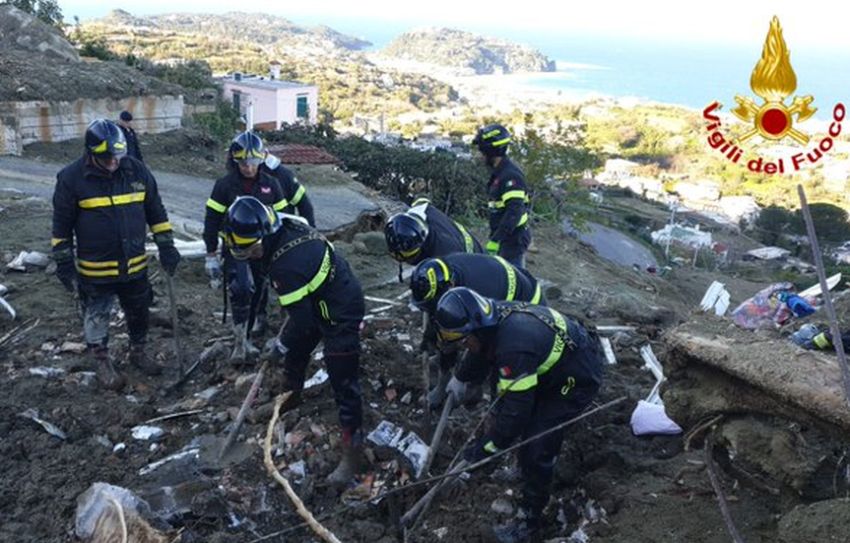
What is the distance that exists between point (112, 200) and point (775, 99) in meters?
4.43

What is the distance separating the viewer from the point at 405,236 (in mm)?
4723

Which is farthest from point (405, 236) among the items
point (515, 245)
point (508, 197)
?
point (515, 245)

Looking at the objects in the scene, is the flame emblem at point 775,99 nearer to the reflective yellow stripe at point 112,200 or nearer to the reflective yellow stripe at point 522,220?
the reflective yellow stripe at point 522,220

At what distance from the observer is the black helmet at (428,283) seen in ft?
13.0

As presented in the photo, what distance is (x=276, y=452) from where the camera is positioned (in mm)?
4816

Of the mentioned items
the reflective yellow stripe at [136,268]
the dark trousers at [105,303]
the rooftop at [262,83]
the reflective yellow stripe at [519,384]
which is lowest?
the dark trousers at [105,303]

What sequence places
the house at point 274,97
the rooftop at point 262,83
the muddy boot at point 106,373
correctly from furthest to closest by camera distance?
the rooftop at point 262,83, the house at point 274,97, the muddy boot at point 106,373

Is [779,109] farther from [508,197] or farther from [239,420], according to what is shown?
[508,197]

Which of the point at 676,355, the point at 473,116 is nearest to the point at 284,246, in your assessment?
the point at 676,355

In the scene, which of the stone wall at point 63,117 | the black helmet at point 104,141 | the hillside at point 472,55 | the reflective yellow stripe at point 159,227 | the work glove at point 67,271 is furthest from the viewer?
the hillside at point 472,55

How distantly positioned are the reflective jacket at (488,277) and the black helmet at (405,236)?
39 centimetres

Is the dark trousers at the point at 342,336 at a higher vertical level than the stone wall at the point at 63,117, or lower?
lower

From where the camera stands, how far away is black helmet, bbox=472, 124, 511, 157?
6168 millimetres

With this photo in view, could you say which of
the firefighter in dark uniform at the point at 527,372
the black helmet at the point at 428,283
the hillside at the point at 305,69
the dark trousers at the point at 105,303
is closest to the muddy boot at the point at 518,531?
the firefighter in dark uniform at the point at 527,372
